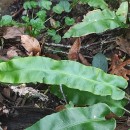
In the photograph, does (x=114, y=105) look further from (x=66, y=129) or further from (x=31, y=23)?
(x=31, y=23)

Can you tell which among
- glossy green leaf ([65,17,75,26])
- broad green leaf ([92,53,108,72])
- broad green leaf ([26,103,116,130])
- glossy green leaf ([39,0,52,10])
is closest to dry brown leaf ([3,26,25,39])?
glossy green leaf ([39,0,52,10])

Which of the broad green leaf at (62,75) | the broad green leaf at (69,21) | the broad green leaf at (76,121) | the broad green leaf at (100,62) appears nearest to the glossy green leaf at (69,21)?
the broad green leaf at (69,21)

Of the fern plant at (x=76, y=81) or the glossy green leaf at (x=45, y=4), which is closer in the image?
the fern plant at (x=76, y=81)

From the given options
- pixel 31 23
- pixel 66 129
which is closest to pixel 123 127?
pixel 66 129

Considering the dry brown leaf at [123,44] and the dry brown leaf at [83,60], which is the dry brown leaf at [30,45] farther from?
the dry brown leaf at [123,44]

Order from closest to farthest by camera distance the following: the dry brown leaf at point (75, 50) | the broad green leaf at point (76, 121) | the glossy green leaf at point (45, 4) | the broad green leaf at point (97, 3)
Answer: the broad green leaf at point (76, 121)
the dry brown leaf at point (75, 50)
the broad green leaf at point (97, 3)
the glossy green leaf at point (45, 4)

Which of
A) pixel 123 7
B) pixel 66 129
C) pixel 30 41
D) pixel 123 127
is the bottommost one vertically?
pixel 123 127

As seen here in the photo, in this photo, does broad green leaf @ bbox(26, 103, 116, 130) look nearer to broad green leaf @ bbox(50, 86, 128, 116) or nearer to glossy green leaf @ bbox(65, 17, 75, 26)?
broad green leaf @ bbox(50, 86, 128, 116)
